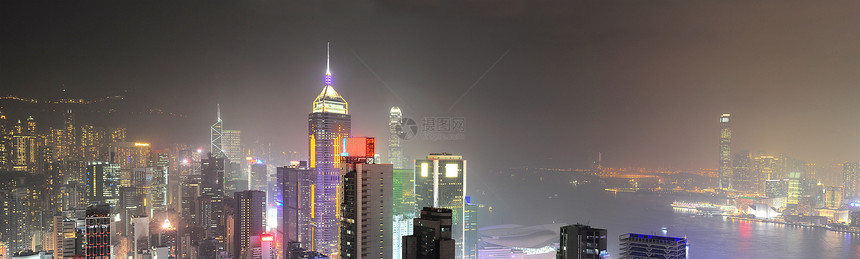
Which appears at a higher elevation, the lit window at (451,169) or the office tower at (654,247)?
the lit window at (451,169)

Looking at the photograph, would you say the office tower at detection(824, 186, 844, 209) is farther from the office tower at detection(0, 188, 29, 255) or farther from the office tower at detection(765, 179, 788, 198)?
the office tower at detection(0, 188, 29, 255)

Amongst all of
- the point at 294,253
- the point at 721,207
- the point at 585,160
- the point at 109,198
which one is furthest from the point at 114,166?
the point at 721,207

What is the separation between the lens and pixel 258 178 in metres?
11.7

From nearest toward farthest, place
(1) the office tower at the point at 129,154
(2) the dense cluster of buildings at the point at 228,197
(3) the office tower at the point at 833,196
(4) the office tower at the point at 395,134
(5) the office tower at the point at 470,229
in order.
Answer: (2) the dense cluster of buildings at the point at 228,197 → (4) the office tower at the point at 395,134 → (1) the office tower at the point at 129,154 → (5) the office tower at the point at 470,229 → (3) the office tower at the point at 833,196

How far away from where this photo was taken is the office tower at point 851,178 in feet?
27.9

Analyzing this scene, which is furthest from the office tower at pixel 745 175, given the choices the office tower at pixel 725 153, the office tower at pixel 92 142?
the office tower at pixel 92 142

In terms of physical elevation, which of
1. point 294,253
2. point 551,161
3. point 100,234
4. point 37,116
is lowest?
point 294,253

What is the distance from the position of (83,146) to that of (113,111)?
45.4 inches

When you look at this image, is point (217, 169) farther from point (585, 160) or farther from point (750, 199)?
point (750, 199)

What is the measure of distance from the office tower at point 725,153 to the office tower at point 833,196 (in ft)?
6.01

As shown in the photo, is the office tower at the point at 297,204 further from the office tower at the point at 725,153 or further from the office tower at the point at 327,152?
the office tower at the point at 725,153

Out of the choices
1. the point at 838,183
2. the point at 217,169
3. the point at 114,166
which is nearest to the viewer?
the point at 114,166

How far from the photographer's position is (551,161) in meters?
10.3

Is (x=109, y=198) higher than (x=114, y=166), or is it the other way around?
(x=114, y=166)
